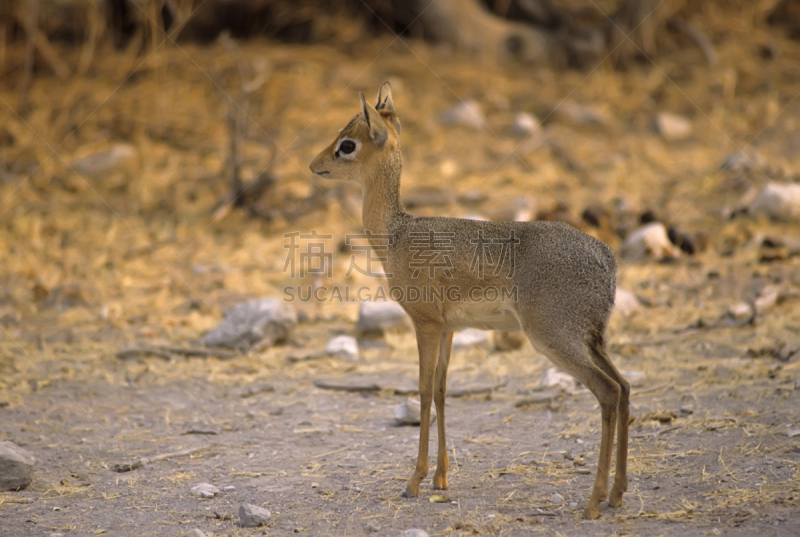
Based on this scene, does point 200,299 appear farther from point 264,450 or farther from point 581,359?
point 581,359

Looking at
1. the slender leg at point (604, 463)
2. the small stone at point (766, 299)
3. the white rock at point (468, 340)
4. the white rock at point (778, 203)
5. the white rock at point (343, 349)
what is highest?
the white rock at point (778, 203)

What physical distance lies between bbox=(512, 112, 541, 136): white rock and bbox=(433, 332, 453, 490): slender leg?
22.8ft

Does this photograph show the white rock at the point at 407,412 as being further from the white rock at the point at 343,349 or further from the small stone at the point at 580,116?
the small stone at the point at 580,116

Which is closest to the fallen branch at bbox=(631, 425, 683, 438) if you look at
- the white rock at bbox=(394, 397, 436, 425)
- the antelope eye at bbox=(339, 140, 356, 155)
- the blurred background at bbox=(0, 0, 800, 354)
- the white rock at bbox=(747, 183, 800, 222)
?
the white rock at bbox=(394, 397, 436, 425)

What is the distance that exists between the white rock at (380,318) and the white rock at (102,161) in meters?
4.73

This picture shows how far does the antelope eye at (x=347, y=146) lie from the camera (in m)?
4.64

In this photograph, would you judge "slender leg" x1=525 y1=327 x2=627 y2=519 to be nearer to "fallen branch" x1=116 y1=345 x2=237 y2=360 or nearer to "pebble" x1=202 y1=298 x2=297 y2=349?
"pebble" x1=202 y1=298 x2=297 y2=349

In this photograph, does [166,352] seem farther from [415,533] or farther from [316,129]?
[316,129]

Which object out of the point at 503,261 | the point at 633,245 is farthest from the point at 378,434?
the point at 633,245

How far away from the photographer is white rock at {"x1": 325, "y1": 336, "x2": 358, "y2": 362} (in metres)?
6.52

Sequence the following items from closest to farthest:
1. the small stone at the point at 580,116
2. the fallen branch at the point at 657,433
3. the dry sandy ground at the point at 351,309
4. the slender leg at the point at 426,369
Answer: the dry sandy ground at the point at 351,309 → the slender leg at the point at 426,369 → the fallen branch at the point at 657,433 → the small stone at the point at 580,116

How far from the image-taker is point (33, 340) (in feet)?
21.5

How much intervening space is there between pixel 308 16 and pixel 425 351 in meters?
10.2

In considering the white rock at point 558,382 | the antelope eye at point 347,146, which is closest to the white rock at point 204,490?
the antelope eye at point 347,146
